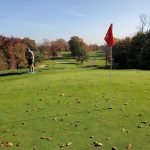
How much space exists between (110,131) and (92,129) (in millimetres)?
625

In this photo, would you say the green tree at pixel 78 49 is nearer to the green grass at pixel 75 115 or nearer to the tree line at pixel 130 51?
the tree line at pixel 130 51

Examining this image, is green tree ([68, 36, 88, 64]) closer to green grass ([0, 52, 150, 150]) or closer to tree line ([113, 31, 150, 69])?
tree line ([113, 31, 150, 69])

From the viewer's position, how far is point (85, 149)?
29.7 ft

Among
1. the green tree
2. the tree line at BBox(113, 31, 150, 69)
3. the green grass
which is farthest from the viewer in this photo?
the green tree

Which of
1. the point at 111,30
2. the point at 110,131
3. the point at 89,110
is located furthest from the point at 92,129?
the point at 111,30

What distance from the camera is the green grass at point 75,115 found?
973cm

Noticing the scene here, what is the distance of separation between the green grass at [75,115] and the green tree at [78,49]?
308 feet

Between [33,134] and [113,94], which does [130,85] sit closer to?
[113,94]

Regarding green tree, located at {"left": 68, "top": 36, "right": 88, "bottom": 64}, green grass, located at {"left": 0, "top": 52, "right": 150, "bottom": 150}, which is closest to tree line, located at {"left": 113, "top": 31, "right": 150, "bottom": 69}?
green tree, located at {"left": 68, "top": 36, "right": 88, "bottom": 64}

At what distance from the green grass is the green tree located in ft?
308

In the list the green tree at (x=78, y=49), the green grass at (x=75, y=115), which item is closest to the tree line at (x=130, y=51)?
the green tree at (x=78, y=49)

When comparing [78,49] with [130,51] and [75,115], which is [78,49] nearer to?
[130,51]

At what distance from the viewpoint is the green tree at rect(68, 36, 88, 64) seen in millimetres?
114688

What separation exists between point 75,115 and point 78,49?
111m
